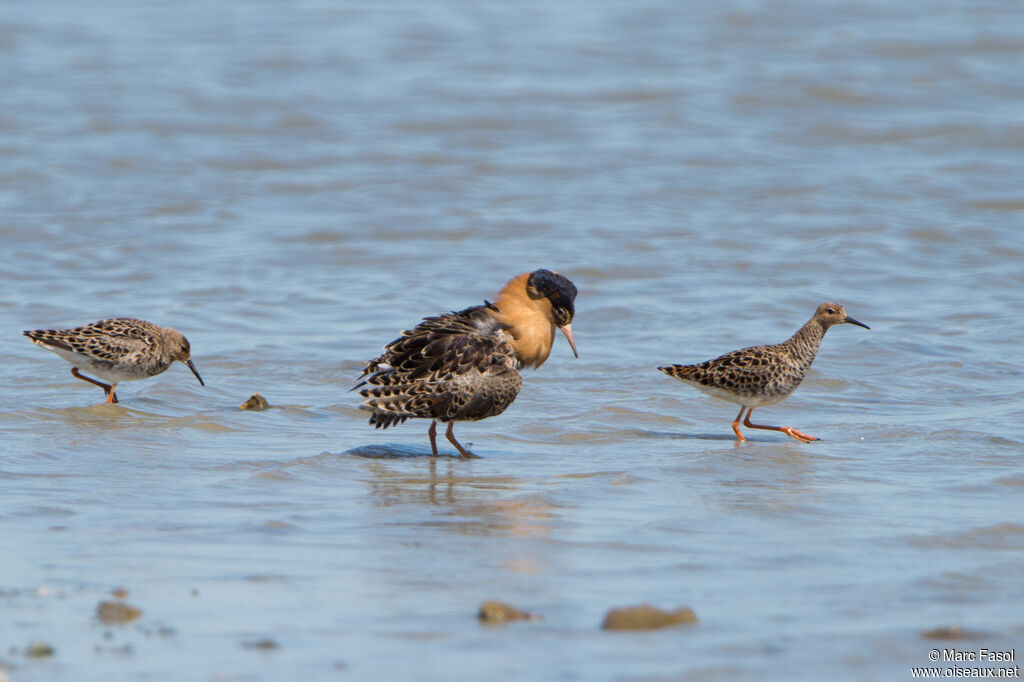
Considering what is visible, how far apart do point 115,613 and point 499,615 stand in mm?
1430

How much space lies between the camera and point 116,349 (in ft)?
34.7

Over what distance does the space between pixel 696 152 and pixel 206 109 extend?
807 centimetres

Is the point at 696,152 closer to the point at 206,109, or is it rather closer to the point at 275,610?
the point at 206,109

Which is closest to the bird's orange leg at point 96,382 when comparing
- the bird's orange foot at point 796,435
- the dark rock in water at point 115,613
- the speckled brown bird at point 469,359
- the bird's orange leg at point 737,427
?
the speckled brown bird at point 469,359

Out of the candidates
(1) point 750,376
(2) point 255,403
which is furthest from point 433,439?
(1) point 750,376

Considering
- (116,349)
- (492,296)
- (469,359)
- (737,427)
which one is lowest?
(737,427)

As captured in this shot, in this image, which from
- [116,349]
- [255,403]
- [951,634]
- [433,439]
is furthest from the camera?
[116,349]

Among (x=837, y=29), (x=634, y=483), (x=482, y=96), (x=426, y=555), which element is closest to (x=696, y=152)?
(x=482, y=96)

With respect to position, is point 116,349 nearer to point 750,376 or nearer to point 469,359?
point 469,359

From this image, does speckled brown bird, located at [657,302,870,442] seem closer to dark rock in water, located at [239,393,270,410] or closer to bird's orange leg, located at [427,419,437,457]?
bird's orange leg, located at [427,419,437,457]

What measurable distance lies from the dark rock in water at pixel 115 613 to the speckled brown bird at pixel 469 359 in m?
3.68

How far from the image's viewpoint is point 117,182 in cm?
1869

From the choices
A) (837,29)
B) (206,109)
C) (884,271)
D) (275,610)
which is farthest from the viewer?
(837,29)

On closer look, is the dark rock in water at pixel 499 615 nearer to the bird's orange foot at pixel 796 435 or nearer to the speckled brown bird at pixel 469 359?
the speckled brown bird at pixel 469 359
